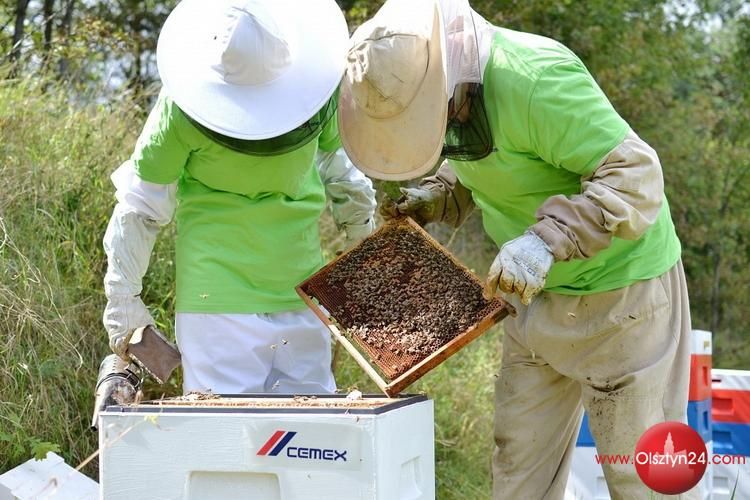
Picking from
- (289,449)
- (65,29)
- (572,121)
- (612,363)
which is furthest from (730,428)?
(65,29)

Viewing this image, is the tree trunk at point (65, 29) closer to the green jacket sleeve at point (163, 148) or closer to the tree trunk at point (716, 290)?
the green jacket sleeve at point (163, 148)

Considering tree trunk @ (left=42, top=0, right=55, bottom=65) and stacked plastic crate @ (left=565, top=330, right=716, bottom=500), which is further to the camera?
tree trunk @ (left=42, top=0, right=55, bottom=65)

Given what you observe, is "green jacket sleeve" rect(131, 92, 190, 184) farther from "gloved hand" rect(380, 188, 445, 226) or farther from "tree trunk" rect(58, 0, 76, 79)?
"tree trunk" rect(58, 0, 76, 79)

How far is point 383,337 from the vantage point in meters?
3.12

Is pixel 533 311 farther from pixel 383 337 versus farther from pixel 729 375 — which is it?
pixel 729 375

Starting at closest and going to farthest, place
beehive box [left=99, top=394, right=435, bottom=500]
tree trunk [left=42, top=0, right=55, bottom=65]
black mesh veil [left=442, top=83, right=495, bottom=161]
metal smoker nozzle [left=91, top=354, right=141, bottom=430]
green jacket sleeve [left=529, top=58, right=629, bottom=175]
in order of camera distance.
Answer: beehive box [left=99, top=394, right=435, bottom=500], green jacket sleeve [left=529, top=58, right=629, bottom=175], black mesh veil [left=442, top=83, right=495, bottom=161], metal smoker nozzle [left=91, top=354, right=141, bottom=430], tree trunk [left=42, top=0, right=55, bottom=65]

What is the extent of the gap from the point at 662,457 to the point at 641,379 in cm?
25

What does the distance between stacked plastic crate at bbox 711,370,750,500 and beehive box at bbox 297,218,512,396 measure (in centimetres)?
175

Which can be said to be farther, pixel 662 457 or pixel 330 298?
pixel 330 298

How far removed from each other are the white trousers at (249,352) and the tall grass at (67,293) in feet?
2.11

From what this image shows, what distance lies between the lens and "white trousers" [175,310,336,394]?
338 cm

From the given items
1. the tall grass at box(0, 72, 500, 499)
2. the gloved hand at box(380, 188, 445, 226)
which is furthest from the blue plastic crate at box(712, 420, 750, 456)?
the gloved hand at box(380, 188, 445, 226)

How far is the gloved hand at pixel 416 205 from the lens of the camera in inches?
140

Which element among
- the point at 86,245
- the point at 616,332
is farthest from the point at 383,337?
the point at 86,245
